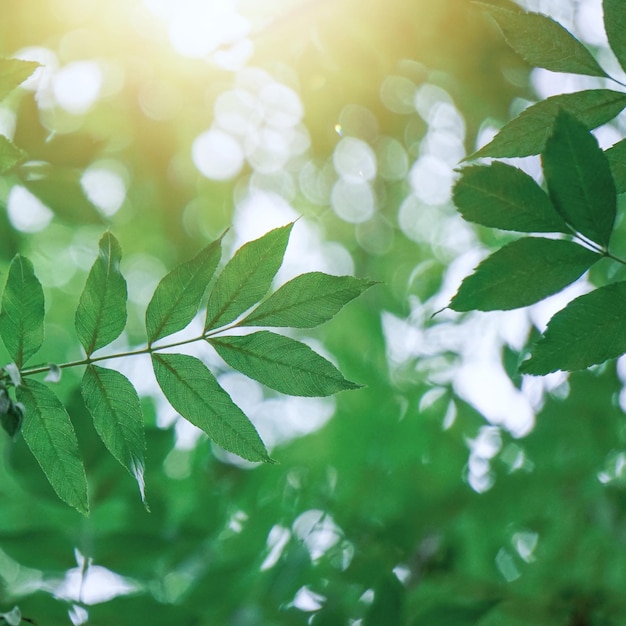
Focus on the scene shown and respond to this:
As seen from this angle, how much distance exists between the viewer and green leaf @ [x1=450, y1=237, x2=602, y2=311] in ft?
2.07

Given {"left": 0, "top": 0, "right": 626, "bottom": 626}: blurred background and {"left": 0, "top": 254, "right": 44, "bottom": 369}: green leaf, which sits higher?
{"left": 0, "top": 254, "right": 44, "bottom": 369}: green leaf

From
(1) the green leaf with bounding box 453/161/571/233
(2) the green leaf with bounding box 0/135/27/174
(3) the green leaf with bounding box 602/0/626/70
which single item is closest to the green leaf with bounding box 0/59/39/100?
(2) the green leaf with bounding box 0/135/27/174

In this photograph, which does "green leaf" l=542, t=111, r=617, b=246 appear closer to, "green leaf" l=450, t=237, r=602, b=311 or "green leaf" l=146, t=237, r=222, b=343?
"green leaf" l=450, t=237, r=602, b=311

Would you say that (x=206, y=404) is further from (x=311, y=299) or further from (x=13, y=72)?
(x=13, y=72)

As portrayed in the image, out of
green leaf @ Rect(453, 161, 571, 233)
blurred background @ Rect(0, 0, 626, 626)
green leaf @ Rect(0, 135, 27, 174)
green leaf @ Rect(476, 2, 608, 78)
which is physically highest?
green leaf @ Rect(476, 2, 608, 78)

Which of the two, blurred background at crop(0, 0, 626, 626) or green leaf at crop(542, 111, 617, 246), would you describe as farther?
blurred background at crop(0, 0, 626, 626)

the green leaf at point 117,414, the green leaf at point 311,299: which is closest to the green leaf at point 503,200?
the green leaf at point 311,299

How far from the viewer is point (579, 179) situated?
610mm

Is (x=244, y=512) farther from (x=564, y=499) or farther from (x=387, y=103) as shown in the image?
(x=387, y=103)

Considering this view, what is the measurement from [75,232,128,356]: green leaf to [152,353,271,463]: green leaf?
6cm

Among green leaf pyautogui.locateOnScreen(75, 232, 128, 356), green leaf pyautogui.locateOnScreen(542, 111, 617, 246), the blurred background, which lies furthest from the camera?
the blurred background

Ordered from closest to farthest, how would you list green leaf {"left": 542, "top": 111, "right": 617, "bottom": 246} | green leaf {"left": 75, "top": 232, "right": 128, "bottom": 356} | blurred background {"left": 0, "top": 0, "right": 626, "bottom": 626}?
green leaf {"left": 542, "top": 111, "right": 617, "bottom": 246}, green leaf {"left": 75, "top": 232, "right": 128, "bottom": 356}, blurred background {"left": 0, "top": 0, "right": 626, "bottom": 626}

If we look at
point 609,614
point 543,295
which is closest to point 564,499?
point 609,614

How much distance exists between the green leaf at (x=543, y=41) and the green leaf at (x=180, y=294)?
37 cm
